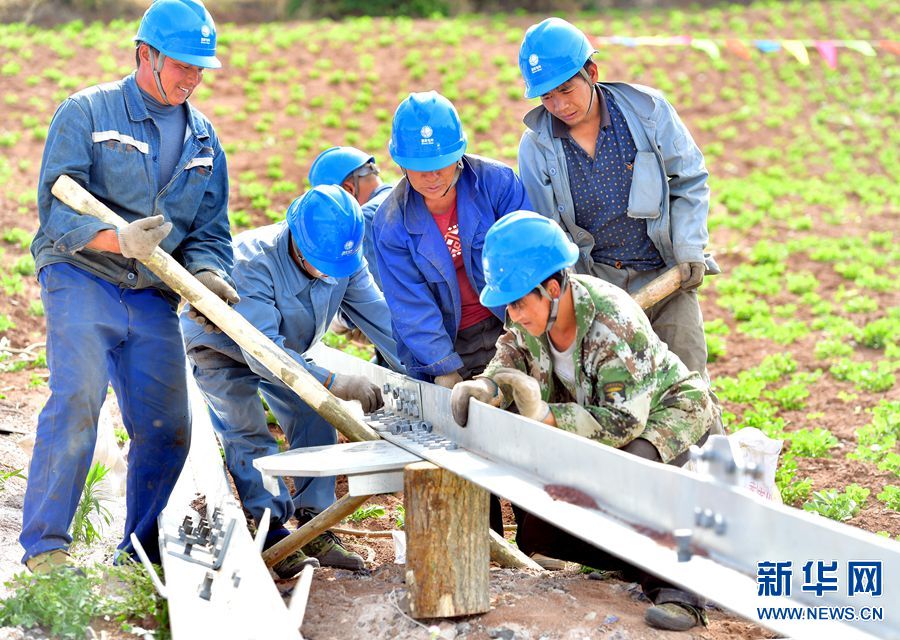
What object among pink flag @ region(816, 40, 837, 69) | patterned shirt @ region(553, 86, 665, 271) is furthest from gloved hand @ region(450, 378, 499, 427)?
pink flag @ region(816, 40, 837, 69)

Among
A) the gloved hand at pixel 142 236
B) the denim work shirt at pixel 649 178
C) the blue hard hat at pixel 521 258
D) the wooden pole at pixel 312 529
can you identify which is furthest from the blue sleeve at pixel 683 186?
the gloved hand at pixel 142 236

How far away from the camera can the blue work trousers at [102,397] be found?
14.0ft

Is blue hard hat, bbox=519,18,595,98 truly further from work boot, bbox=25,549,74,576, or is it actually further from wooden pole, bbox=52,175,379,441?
work boot, bbox=25,549,74,576

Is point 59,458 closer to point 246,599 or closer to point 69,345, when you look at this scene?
point 69,345

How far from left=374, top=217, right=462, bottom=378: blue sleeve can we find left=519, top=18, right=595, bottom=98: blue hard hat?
90cm

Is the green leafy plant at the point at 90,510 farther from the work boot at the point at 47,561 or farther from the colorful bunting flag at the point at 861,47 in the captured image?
the colorful bunting flag at the point at 861,47

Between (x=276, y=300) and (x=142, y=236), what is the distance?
86cm

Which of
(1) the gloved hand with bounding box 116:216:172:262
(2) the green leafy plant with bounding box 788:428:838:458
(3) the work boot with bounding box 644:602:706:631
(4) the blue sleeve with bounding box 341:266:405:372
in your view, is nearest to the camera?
(3) the work boot with bounding box 644:602:706:631

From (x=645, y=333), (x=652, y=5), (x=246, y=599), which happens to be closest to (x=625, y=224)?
(x=645, y=333)

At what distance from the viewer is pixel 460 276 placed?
491cm

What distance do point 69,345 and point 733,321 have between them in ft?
22.0

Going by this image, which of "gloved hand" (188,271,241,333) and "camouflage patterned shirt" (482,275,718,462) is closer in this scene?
"camouflage patterned shirt" (482,275,718,462)

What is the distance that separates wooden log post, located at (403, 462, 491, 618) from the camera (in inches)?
154

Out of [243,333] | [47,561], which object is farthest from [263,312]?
[47,561]
